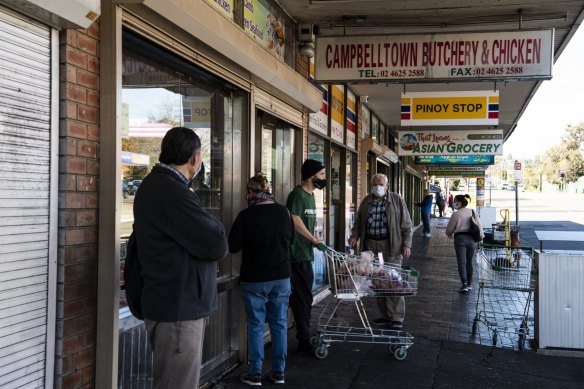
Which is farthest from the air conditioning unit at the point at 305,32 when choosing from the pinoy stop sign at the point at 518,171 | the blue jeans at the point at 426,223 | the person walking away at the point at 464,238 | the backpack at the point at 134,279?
the blue jeans at the point at 426,223

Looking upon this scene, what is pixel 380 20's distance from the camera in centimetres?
672

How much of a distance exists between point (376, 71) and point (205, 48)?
274 cm

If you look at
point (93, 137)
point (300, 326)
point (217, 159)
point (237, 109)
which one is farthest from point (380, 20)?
point (93, 137)

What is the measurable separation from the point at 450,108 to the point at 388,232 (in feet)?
14.6

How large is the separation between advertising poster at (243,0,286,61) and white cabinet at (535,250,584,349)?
3.69 meters

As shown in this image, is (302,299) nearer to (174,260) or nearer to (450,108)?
(174,260)

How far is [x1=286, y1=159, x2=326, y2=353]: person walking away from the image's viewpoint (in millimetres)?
5289

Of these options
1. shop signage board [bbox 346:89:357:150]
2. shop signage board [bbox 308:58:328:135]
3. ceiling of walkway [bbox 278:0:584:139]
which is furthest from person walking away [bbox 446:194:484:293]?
ceiling of walkway [bbox 278:0:584:139]

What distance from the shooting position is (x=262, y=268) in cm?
438

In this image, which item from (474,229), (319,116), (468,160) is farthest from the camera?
(468,160)

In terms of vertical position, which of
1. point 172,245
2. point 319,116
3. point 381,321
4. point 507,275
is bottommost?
point 381,321

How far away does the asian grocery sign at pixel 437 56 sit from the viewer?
5.96 m

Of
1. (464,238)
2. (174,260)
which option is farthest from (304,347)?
(464,238)

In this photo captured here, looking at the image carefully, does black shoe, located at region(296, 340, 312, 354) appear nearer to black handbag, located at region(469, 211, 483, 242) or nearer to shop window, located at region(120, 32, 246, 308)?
shop window, located at region(120, 32, 246, 308)
